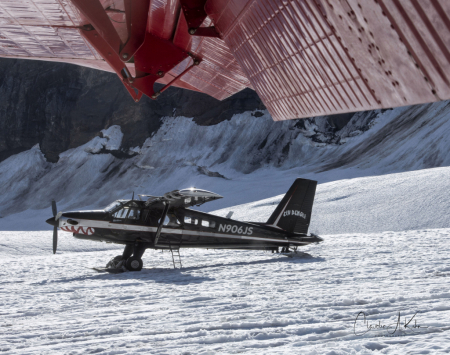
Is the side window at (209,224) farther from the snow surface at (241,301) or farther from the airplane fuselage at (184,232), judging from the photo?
the snow surface at (241,301)

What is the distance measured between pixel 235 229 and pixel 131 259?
3.04 m

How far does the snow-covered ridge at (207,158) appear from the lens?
35219mm

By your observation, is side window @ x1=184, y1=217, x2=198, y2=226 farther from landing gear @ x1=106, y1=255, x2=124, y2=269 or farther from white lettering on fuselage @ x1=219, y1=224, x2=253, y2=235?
landing gear @ x1=106, y1=255, x2=124, y2=269

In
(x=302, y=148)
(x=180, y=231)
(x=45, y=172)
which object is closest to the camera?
(x=180, y=231)

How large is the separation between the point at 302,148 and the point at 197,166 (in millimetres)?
10228

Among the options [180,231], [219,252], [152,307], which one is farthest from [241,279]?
[219,252]

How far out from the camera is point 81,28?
4.60 metres

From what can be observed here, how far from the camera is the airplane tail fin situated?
12492mm

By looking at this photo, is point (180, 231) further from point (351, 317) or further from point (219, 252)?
point (351, 317)

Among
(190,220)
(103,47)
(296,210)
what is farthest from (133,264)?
(103,47)

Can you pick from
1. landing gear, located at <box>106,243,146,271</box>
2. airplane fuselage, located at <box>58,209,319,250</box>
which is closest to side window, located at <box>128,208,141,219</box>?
airplane fuselage, located at <box>58,209,319,250</box>

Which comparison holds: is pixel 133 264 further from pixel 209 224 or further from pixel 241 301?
pixel 241 301

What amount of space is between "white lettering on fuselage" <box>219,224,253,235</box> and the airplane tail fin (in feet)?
2.95

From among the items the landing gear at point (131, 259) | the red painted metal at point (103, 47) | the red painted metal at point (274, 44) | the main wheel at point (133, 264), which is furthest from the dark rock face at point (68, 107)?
the red painted metal at point (103, 47)
